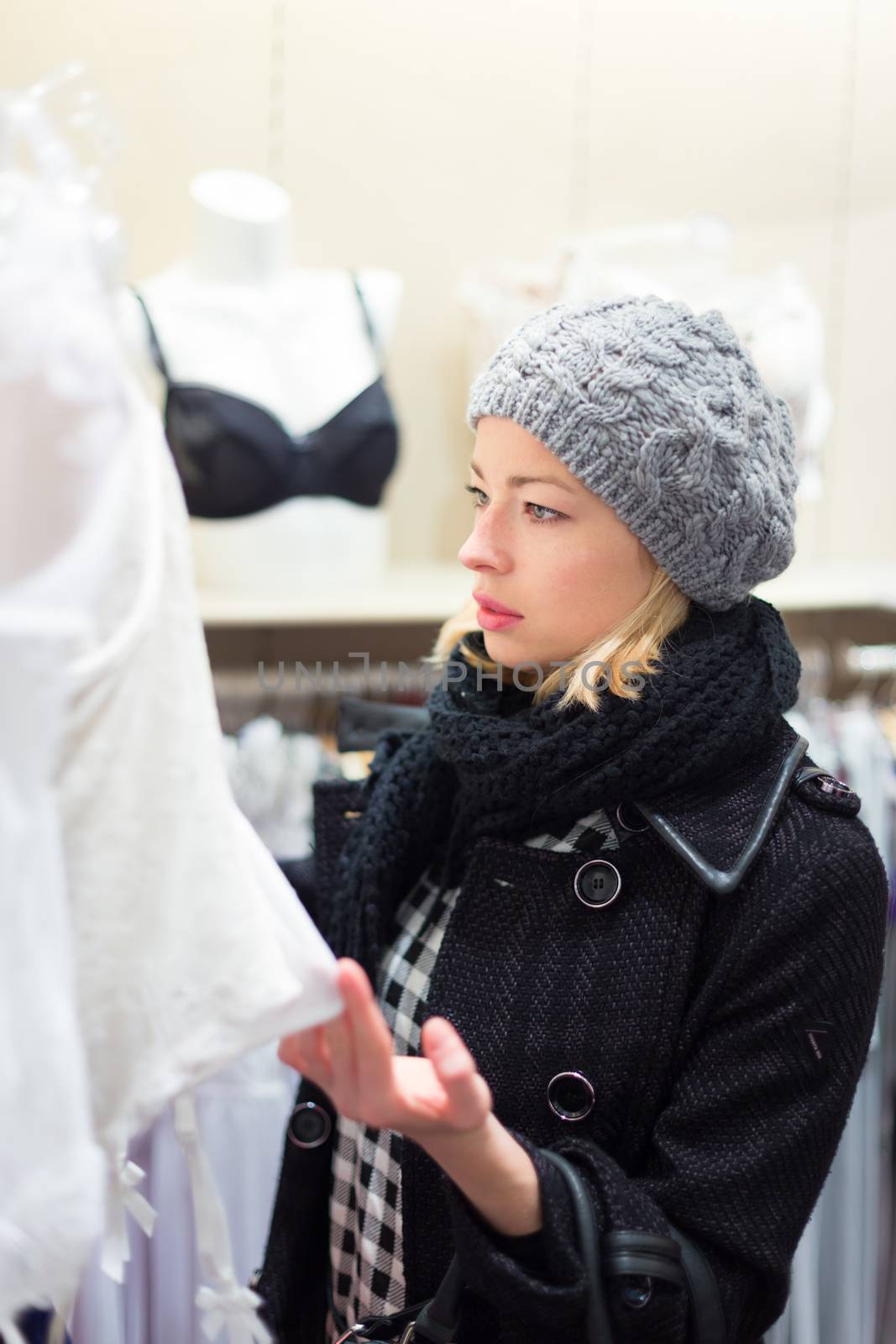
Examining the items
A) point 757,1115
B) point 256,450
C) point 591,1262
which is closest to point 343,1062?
point 591,1262

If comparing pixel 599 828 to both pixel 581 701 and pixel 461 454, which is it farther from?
pixel 461 454

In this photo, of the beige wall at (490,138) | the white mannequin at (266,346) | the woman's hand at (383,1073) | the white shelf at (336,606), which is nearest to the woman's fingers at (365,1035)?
the woman's hand at (383,1073)

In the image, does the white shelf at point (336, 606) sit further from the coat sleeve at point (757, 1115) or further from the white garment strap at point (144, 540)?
the white garment strap at point (144, 540)

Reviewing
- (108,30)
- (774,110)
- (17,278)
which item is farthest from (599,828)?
(774,110)

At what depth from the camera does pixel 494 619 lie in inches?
41.3

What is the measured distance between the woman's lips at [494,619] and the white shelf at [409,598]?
1.52 feet

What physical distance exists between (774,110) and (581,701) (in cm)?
191

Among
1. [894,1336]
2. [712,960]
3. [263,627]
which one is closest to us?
[712,960]

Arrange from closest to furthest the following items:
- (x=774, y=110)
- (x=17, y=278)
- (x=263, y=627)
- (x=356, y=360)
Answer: (x=17, y=278)
(x=356, y=360)
(x=263, y=627)
(x=774, y=110)

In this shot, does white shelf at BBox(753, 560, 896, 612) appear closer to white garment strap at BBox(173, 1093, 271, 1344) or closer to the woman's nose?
the woman's nose

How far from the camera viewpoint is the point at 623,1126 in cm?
97

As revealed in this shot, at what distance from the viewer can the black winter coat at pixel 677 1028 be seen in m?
0.88

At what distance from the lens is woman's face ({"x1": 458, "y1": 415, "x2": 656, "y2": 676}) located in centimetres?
100

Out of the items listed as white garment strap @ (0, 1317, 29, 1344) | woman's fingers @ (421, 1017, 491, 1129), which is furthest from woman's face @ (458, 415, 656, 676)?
white garment strap @ (0, 1317, 29, 1344)
